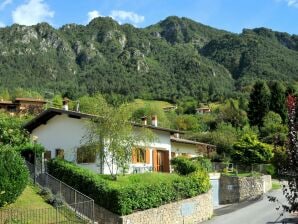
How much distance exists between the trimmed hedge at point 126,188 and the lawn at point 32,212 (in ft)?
6.06

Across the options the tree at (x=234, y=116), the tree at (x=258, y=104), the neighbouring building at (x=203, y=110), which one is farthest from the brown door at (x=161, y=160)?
the neighbouring building at (x=203, y=110)

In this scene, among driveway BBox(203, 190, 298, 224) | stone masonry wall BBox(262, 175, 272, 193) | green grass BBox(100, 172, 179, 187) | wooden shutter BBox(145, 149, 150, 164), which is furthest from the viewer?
stone masonry wall BBox(262, 175, 272, 193)

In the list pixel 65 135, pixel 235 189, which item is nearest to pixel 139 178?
pixel 65 135

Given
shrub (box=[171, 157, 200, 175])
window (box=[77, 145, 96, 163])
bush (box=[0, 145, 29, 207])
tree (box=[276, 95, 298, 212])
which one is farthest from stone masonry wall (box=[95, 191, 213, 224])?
tree (box=[276, 95, 298, 212])

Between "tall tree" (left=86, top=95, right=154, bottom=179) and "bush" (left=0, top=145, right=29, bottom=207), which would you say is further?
"tall tree" (left=86, top=95, right=154, bottom=179)

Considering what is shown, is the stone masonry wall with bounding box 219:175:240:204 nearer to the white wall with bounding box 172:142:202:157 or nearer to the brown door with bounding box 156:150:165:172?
the brown door with bounding box 156:150:165:172

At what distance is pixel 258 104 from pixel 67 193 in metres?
67.8

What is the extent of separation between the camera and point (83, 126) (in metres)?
31.9

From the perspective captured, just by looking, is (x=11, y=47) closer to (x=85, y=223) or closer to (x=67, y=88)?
(x=67, y=88)

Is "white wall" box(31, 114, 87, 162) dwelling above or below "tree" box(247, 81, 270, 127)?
below

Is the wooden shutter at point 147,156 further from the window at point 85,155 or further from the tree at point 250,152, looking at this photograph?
the tree at point 250,152

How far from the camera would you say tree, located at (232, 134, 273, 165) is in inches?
2146

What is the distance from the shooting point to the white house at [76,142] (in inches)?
1252

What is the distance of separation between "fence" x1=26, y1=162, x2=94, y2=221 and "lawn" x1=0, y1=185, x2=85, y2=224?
604mm
